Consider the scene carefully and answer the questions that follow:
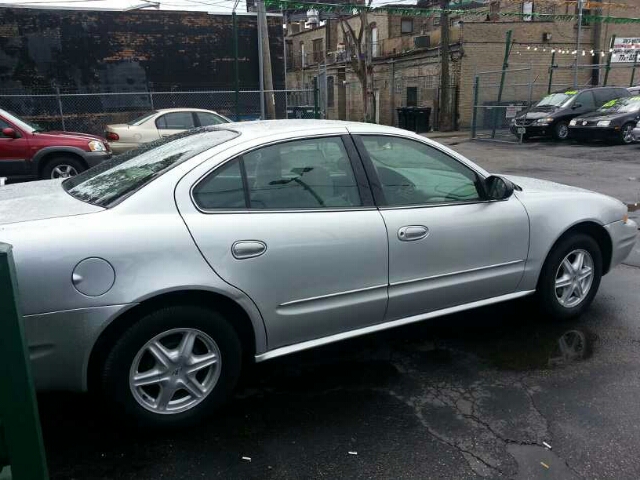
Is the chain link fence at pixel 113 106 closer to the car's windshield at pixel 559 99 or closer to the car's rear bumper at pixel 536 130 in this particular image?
the car's rear bumper at pixel 536 130

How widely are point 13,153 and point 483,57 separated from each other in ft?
72.2

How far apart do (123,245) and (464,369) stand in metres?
2.24

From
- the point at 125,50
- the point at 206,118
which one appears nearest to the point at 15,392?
the point at 206,118

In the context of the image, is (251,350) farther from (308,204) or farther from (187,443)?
(308,204)

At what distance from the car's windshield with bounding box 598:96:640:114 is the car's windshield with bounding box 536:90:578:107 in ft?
3.54

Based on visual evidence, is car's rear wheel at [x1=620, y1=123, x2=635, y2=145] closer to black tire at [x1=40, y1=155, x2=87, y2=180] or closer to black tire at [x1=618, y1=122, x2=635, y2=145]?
black tire at [x1=618, y1=122, x2=635, y2=145]

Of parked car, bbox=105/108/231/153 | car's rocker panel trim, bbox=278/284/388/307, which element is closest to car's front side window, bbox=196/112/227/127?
parked car, bbox=105/108/231/153

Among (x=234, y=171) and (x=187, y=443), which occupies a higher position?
(x=234, y=171)

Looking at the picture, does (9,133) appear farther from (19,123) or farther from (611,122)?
(611,122)

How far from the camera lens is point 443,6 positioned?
2441 cm

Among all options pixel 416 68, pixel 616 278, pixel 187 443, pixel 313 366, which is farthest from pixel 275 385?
pixel 416 68

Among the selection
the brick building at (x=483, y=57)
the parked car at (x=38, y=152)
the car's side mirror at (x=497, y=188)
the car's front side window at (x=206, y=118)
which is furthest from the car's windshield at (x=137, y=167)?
the brick building at (x=483, y=57)

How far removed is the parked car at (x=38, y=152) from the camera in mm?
9773

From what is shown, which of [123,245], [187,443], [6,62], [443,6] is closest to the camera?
[123,245]
